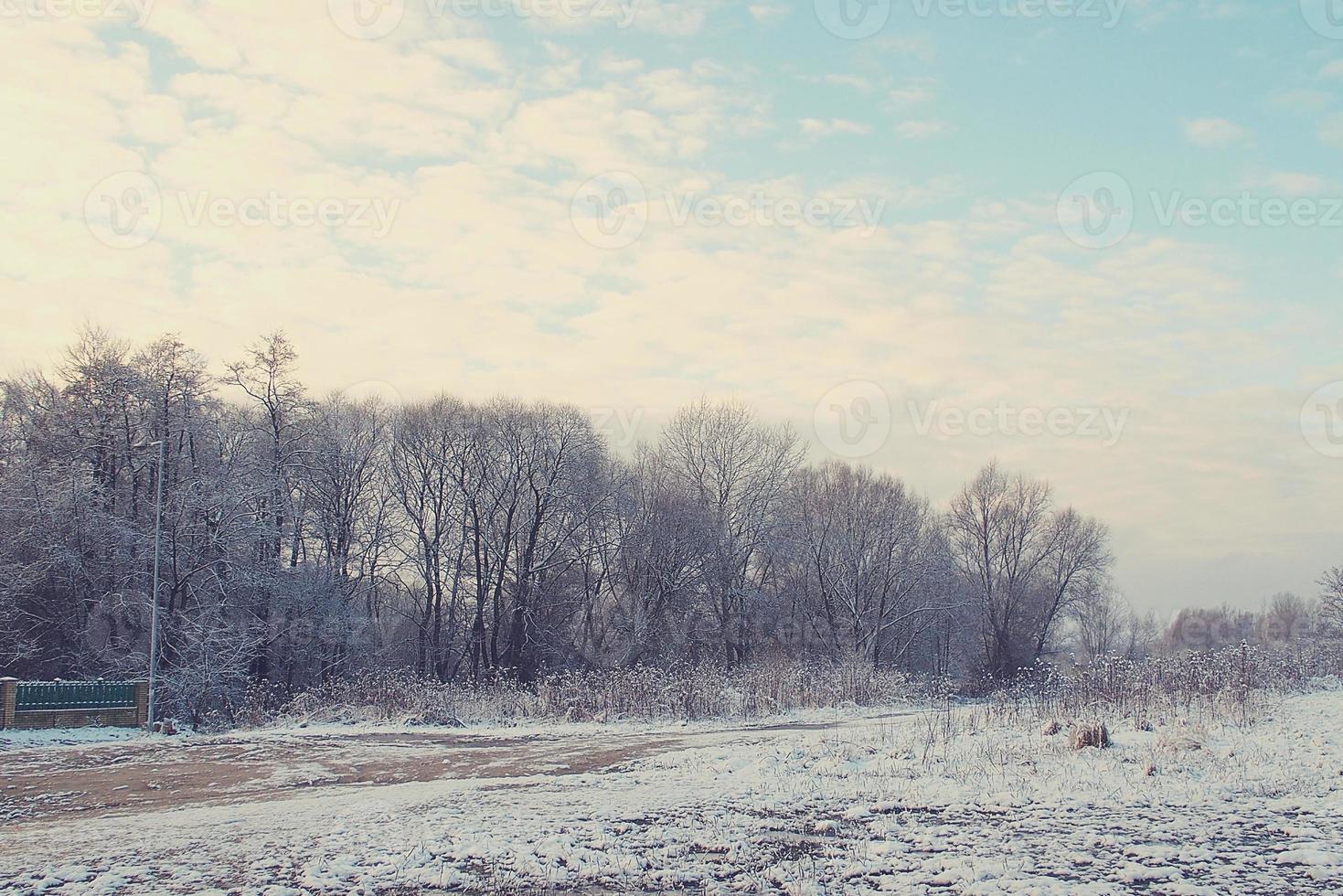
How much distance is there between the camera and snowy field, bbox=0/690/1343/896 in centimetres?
782

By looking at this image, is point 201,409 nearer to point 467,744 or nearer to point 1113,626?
point 467,744

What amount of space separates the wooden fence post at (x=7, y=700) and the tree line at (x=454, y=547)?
7110 millimetres

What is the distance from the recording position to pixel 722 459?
52.3m

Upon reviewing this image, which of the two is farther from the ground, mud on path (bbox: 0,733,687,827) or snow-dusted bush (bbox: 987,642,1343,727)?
snow-dusted bush (bbox: 987,642,1343,727)

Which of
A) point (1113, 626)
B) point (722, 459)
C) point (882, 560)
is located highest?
point (722, 459)

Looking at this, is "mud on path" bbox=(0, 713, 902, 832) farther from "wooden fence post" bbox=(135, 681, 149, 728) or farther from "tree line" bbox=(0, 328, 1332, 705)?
"tree line" bbox=(0, 328, 1332, 705)

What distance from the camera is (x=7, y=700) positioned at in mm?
23609

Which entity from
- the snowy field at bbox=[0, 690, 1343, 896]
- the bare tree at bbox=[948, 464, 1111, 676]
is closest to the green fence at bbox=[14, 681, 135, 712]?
the snowy field at bbox=[0, 690, 1343, 896]

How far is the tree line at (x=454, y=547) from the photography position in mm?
32844

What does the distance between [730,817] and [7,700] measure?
858 inches

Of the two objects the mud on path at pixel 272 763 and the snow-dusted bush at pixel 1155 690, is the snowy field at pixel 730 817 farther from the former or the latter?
the snow-dusted bush at pixel 1155 690

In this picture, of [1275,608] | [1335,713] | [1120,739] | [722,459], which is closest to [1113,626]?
Result: [1275,608]

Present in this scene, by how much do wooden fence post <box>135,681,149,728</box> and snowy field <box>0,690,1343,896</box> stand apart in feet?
29.7

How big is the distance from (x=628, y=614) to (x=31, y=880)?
39720 mm
